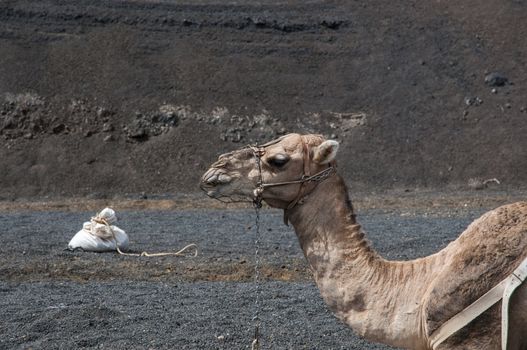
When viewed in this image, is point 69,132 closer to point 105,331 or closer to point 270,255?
point 270,255

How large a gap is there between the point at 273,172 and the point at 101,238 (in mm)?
9685

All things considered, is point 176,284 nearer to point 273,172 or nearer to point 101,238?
point 101,238

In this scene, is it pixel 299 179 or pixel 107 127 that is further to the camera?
pixel 107 127

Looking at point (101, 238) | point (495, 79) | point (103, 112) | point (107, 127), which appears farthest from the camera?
point (495, 79)

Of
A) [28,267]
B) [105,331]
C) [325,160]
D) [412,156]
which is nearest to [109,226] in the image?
[28,267]

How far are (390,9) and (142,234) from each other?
68.1ft

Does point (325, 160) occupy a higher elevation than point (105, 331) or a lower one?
higher

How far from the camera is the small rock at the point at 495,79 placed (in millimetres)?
31530

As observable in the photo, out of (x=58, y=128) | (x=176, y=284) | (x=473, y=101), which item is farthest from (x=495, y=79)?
(x=176, y=284)

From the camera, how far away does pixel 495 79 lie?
3162 centimetres

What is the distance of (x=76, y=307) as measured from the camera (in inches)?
395

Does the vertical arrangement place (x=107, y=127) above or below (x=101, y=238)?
below

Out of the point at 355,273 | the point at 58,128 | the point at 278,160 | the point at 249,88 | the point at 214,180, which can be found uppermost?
the point at 278,160

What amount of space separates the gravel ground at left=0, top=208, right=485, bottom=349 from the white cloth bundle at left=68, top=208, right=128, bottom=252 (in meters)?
0.26
